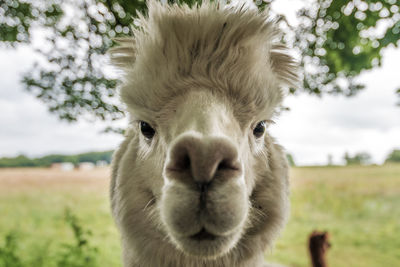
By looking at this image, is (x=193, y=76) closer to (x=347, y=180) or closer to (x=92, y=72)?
(x=92, y=72)

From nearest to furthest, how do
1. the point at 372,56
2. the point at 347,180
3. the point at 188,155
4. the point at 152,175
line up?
the point at 188,155 → the point at 152,175 → the point at 372,56 → the point at 347,180

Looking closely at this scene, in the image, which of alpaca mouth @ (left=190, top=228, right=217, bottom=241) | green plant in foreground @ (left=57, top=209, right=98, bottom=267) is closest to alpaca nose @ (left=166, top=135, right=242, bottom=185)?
alpaca mouth @ (left=190, top=228, right=217, bottom=241)

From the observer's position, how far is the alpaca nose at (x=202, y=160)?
3.10 feet

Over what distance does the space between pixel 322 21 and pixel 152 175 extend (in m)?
2.71

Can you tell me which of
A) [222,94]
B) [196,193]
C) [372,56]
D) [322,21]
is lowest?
[196,193]

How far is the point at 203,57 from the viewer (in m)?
1.39

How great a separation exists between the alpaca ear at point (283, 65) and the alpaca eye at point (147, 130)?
3.08 feet

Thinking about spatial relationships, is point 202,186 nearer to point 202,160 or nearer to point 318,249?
point 202,160

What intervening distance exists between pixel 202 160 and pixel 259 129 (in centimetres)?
73

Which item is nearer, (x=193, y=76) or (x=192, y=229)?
(x=192, y=229)

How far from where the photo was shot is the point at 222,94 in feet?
4.37

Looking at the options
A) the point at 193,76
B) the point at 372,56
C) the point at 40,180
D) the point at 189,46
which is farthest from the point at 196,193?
the point at 40,180

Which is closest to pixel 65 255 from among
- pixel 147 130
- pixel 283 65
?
pixel 147 130

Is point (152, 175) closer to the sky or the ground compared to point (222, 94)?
closer to the ground
